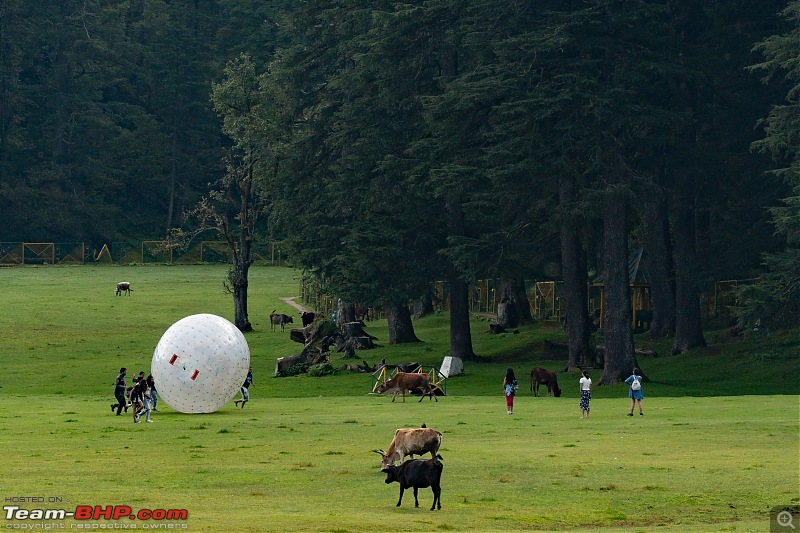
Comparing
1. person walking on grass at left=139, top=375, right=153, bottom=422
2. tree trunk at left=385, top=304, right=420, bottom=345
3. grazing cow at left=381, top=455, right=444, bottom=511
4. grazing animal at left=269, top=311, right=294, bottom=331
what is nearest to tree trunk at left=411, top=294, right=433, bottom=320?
grazing animal at left=269, top=311, right=294, bottom=331

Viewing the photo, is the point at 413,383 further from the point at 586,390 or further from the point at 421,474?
the point at 421,474

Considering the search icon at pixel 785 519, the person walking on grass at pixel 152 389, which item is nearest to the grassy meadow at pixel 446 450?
the search icon at pixel 785 519

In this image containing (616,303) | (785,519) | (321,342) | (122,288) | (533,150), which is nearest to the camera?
(785,519)

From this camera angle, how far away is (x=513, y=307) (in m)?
80.1

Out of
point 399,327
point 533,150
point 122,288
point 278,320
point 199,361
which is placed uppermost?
point 533,150

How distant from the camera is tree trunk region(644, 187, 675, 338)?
62250mm

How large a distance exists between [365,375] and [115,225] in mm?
78366

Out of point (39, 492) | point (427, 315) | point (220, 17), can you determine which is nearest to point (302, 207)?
point (427, 315)

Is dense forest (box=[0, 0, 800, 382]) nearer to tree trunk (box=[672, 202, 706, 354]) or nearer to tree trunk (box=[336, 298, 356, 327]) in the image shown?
tree trunk (box=[672, 202, 706, 354])

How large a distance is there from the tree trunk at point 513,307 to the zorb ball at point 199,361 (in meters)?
39.8

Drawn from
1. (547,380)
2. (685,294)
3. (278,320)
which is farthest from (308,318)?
(547,380)

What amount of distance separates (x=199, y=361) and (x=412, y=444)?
14117 millimetres

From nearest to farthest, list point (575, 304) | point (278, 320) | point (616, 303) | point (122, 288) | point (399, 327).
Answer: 1. point (616, 303)
2. point (575, 304)
3. point (399, 327)
4. point (278, 320)
5. point (122, 288)

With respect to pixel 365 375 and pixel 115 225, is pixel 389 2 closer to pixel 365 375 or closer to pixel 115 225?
pixel 365 375
